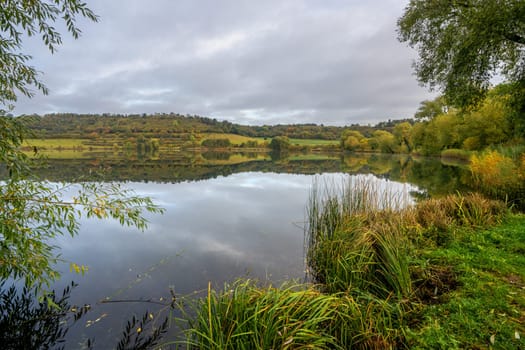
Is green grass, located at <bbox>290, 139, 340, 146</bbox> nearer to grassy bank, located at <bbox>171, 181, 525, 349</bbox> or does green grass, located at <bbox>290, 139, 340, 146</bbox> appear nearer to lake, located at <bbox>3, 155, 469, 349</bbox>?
lake, located at <bbox>3, 155, 469, 349</bbox>

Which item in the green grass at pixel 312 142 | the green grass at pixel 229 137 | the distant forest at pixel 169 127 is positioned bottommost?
the green grass at pixel 312 142

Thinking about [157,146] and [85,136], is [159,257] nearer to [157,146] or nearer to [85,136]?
[157,146]

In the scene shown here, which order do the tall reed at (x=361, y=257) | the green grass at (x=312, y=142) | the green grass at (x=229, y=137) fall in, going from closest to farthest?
the tall reed at (x=361, y=257)
the green grass at (x=229, y=137)
the green grass at (x=312, y=142)

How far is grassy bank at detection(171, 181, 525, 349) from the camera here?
2564mm

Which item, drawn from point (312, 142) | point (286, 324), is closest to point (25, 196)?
point (286, 324)

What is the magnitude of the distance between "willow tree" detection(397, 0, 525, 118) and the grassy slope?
7941 millimetres

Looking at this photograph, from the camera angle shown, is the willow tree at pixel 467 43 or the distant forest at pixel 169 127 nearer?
the willow tree at pixel 467 43

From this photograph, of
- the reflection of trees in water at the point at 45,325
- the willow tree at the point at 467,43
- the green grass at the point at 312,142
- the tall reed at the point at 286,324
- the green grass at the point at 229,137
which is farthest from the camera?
the green grass at the point at 312,142

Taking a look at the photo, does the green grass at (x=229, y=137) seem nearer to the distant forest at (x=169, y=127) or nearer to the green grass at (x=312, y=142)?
the distant forest at (x=169, y=127)

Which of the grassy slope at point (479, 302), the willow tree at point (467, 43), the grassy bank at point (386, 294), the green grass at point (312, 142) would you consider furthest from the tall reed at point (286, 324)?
the green grass at point (312, 142)

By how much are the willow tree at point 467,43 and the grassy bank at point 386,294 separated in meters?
6.94

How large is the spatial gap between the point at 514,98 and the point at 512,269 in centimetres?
1304

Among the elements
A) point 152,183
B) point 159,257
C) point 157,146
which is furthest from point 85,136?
point 159,257

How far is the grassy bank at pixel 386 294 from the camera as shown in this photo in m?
2.56
